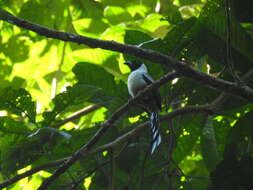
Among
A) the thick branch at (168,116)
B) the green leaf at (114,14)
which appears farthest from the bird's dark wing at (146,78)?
the thick branch at (168,116)

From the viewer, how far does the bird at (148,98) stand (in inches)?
132

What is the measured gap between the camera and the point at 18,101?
3.38m

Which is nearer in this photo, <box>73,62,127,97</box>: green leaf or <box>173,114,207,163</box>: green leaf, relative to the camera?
<box>73,62,127,97</box>: green leaf

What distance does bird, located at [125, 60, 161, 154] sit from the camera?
3.36m

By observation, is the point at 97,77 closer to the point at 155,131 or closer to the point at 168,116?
the point at 155,131

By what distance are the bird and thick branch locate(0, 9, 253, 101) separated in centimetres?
46

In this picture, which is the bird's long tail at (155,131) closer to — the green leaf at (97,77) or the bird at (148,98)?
the bird at (148,98)

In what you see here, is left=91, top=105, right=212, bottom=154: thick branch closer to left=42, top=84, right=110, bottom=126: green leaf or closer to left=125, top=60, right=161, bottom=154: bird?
left=125, top=60, right=161, bottom=154: bird

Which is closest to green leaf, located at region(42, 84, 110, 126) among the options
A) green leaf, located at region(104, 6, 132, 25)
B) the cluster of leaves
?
the cluster of leaves

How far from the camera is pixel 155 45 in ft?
10.9

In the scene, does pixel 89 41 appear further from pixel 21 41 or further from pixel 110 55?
pixel 21 41

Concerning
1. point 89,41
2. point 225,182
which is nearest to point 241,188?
point 225,182

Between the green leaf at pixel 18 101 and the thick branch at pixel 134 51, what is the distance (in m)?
1.02

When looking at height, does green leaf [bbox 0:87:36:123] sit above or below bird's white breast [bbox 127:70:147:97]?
above
